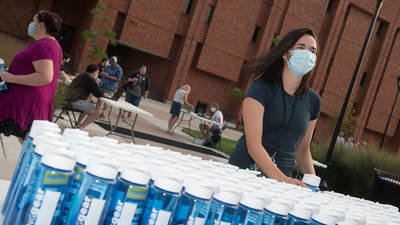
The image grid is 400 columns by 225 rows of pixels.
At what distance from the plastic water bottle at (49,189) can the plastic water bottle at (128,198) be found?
0.54 feet

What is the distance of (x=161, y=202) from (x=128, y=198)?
113 millimetres

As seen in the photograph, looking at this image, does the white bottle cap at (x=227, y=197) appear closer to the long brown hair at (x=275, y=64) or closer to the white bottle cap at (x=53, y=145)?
the white bottle cap at (x=53, y=145)

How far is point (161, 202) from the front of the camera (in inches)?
50.5

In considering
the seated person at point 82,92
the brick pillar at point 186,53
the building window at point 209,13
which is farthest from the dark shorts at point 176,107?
the building window at point 209,13

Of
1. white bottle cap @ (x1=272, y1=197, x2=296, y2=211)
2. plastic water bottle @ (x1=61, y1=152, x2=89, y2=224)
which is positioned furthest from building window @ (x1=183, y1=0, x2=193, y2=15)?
plastic water bottle @ (x1=61, y1=152, x2=89, y2=224)

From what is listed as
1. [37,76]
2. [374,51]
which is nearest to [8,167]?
[37,76]

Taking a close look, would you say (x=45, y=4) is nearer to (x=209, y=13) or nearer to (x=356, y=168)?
(x=209, y=13)

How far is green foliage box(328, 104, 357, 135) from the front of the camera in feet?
112

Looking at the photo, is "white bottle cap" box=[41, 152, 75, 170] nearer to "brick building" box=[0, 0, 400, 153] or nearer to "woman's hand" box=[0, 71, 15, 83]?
"woman's hand" box=[0, 71, 15, 83]

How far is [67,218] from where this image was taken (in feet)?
4.21

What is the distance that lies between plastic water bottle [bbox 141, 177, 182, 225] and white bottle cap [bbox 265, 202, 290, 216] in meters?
0.34

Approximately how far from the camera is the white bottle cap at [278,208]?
4.56 feet

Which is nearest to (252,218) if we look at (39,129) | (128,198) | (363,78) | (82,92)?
(128,198)

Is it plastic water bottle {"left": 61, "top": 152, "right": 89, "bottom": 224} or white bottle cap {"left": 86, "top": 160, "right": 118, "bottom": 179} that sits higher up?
white bottle cap {"left": 86, "top": 160, "right": 118, "bottom": 179}
